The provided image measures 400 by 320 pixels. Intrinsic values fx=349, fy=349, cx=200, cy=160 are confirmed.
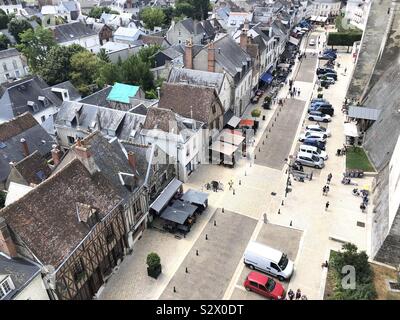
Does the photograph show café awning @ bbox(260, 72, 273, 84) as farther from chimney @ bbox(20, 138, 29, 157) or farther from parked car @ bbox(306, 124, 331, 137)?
chimney @ bbox(20, 138, 29, 157)

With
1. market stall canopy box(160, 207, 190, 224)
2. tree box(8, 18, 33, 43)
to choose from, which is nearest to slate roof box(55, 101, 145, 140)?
market stall canopy box(160, 207, 190, 224)

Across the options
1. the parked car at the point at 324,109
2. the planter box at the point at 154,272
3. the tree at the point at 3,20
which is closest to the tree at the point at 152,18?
the tree at the point at 3,20

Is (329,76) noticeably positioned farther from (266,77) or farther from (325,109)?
(325,109)

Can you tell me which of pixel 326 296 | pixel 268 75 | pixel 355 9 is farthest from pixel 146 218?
pixel 355 9

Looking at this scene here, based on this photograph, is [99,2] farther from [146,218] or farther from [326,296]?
[326,296]

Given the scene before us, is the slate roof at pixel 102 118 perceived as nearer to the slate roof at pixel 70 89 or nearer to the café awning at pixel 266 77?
the slate roof at pixel 70 89
